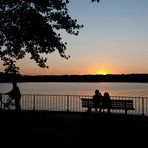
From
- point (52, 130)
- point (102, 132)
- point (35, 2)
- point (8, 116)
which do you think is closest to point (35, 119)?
point (8, 116)

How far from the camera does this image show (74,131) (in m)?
14.3

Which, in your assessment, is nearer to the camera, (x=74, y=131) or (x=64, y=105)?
(x=74, y=131)

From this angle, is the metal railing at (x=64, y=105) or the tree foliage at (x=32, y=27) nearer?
the tree foliage at (x=32, y=27)

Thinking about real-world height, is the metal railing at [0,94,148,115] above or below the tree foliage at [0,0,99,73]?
below

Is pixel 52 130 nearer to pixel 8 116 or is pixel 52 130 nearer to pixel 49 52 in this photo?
pixel 49 52

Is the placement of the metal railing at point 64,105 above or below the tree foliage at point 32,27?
below

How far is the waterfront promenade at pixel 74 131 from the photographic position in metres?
11.9

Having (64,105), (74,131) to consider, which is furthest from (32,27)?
(64,105)

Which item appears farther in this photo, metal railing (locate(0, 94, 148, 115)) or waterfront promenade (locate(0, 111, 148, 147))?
metal railing (locate(0, 94, 148, 115))

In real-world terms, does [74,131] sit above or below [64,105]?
above

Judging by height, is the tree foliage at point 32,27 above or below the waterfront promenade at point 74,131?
above

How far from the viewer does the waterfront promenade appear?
39.0 feet

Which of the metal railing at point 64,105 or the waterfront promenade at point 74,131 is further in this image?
the metal railing at point 64,105

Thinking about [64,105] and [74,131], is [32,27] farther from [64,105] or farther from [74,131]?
[64,105]
